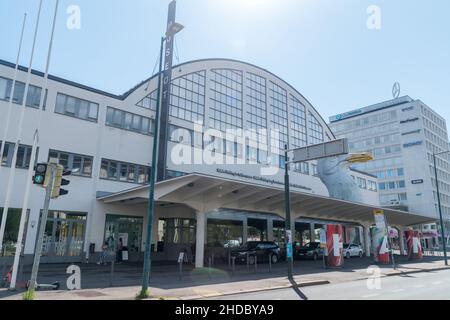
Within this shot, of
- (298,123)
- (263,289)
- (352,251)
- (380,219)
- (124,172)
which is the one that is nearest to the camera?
(263,289)

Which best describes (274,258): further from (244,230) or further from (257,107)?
(257,107)

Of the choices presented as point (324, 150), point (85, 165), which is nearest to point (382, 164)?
point (324, 150)

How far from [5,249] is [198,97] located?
69.2ft

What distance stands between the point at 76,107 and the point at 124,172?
590 cm

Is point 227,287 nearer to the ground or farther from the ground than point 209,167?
nearer to the ground

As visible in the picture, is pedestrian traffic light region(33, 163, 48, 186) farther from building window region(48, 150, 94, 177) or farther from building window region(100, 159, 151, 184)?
building window region(100, 159, 151, 184)

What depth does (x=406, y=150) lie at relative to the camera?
85625 millimetres

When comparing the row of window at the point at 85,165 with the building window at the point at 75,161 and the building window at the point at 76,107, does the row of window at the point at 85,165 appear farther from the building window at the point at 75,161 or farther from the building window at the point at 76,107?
the building window at the point at 76,107

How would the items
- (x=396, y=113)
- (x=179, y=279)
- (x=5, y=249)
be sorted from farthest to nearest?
(x=396, y=113) → (x=5, y=249) → (x=179, y=279)

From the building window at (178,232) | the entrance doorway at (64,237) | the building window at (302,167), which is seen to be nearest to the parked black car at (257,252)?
the building window at (178,232)

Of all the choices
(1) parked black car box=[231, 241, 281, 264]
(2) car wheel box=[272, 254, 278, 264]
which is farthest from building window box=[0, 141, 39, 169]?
(2) car wheel box=[272, 254, 278, 264]
